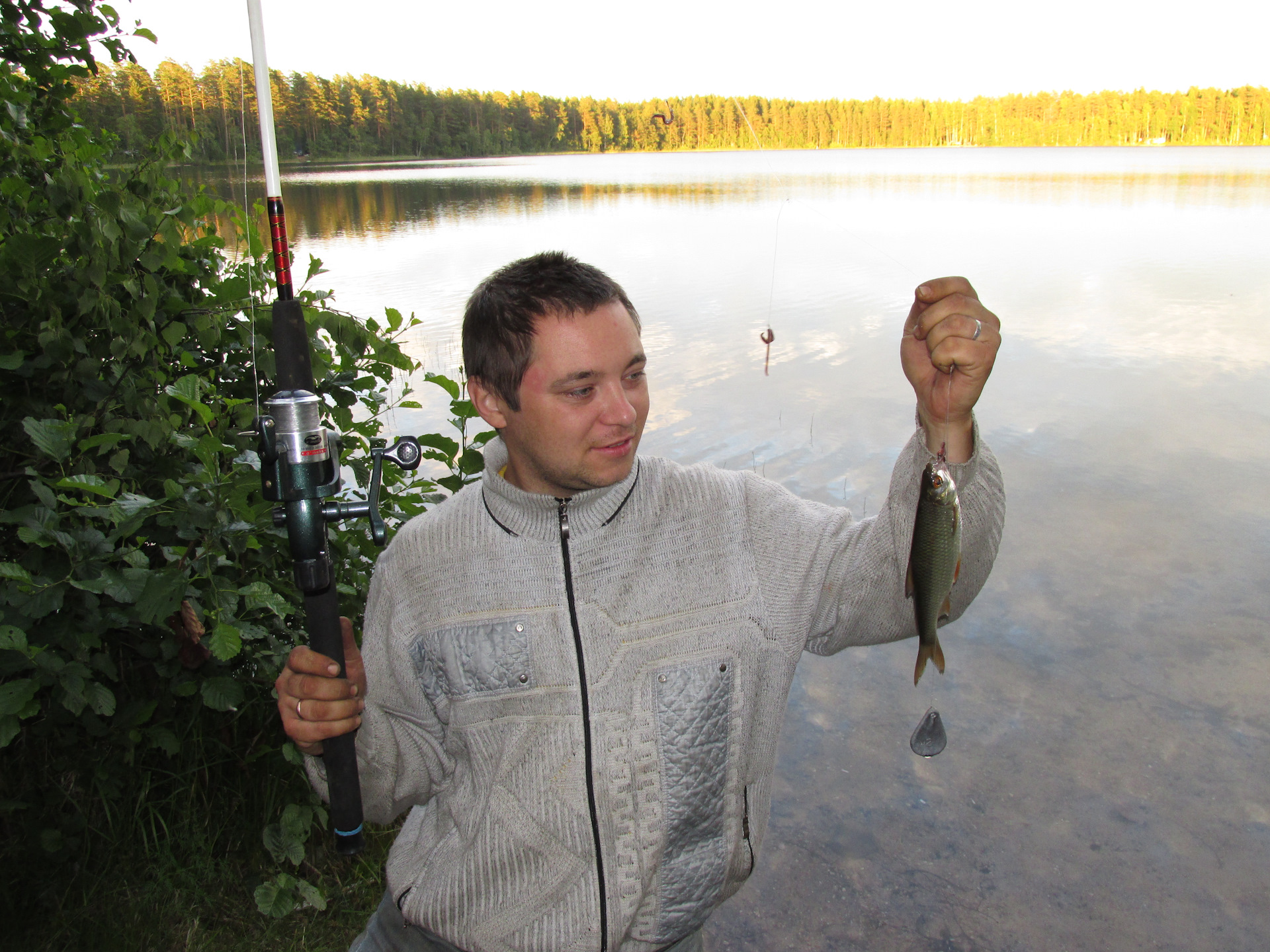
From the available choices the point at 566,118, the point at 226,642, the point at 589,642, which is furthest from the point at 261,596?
the point at 566,118

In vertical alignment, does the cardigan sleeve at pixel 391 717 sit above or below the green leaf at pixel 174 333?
below

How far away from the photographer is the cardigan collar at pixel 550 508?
1821 millimetres

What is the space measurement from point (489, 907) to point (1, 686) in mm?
1376

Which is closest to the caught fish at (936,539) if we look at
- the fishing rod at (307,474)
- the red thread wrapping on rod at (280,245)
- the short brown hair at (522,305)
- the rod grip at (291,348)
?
the short brown hair at (522,305)

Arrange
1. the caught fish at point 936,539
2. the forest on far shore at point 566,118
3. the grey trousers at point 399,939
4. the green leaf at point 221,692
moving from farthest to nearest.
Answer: the forest on far shore at point 566,118, the green leaf at point 221,692, the grey trousers at point 399,939, the caught fish at point 936,539

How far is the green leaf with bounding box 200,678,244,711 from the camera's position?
99.0 inches

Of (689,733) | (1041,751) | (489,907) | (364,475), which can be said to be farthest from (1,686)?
(1041,751)

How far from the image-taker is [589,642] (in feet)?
5.76

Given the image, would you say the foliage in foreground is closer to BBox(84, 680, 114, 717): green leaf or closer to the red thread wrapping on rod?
BBox(84, 680, 114, 717): green leaf

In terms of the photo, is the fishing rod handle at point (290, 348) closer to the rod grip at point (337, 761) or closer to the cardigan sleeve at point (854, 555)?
the rod grip at point (337, 761)

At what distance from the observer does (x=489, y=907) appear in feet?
5.75

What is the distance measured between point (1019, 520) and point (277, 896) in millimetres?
6265

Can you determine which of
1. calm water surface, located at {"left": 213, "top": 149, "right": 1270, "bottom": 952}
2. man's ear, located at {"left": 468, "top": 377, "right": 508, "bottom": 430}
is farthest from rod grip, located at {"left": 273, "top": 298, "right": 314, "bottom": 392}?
calm water surface, located at {"left": 213, "top": 149, "right": 1270, "bottom": 952}

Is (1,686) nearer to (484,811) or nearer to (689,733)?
(484,811)
